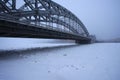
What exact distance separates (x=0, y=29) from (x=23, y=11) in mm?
12218

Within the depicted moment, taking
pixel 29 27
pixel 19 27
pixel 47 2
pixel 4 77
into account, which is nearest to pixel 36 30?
pixel 29 27

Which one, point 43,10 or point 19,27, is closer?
point 19,27

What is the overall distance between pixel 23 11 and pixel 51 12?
417 inches

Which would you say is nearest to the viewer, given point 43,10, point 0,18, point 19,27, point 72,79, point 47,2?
point 72,79

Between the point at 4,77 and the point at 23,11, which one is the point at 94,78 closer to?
the point at 4,77

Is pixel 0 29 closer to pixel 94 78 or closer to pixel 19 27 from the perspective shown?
pixel 19 27

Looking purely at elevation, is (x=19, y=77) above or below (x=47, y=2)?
below

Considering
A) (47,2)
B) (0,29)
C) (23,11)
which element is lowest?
(0,29)

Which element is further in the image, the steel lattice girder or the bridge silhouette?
the steel lattice girder

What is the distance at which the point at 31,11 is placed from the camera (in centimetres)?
3259

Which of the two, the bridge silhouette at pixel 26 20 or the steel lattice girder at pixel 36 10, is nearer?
the bridge silhouette at pixel 26 20

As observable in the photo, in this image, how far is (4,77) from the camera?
7.14 metres

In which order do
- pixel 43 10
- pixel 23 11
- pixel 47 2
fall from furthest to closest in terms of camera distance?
pixel 47 2, pixel 43 10, pixel 23 11

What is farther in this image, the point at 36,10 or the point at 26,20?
the point at 36,10
